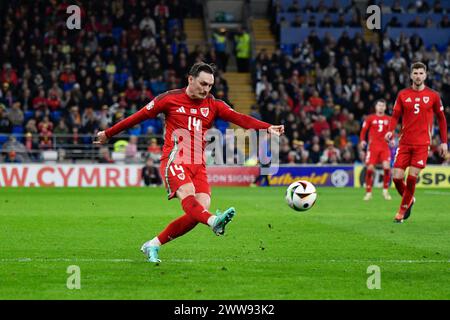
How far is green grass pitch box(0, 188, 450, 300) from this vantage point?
8.63 m

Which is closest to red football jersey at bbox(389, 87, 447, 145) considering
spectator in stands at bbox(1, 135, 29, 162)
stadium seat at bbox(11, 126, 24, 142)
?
spectator in stands at bbox(1, 135, 29, 162)

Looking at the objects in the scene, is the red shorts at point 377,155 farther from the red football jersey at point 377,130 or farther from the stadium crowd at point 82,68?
the stadium crowd at point 82,68

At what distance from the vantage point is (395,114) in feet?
53.6

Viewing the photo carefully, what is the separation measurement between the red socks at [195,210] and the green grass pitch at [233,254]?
0.56 metres

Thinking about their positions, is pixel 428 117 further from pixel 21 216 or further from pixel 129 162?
pixel 129 162

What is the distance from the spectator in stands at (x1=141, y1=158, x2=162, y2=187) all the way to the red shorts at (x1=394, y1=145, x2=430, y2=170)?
15664mm

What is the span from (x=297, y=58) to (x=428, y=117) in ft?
71.8

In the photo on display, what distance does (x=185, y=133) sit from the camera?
35.2ft

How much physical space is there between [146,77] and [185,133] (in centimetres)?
2453

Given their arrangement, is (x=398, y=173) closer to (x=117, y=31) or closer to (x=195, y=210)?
(x=195, y=210)

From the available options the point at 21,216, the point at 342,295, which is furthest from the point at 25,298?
the point at 21,216

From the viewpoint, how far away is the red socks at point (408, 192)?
16.0 metres

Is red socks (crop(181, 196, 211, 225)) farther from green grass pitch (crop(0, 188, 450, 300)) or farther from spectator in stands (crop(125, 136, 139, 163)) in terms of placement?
spectator in stands (crop(125, 136, 139, 163))

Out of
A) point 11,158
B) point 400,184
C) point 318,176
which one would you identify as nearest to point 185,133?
point 400,184
